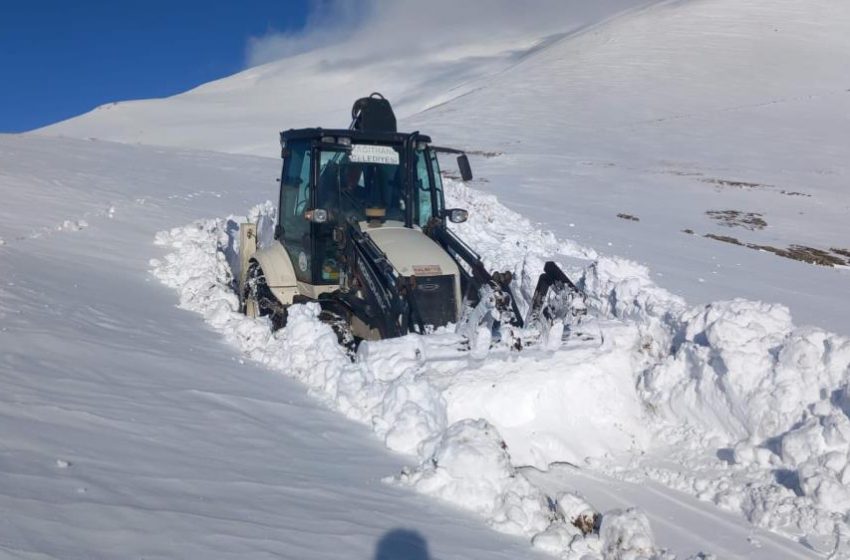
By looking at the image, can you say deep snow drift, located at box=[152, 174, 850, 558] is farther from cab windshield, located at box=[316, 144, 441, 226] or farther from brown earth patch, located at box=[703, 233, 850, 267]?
brown earth patch, located at box=[703, 233, 850, 267]

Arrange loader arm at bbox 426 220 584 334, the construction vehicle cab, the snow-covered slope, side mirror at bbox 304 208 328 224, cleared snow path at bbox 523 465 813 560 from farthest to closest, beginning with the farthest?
the snow-covered slope < side mirror at bbox 304 208 328 224 < the construction vehicle cab < loader arm at bbox 426 220 584 334 < cleared snow path at bbox 523 465 813 560

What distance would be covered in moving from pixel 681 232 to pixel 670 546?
13.9 m

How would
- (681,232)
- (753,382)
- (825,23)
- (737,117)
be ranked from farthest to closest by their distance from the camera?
(825,23)
(737,117)
(681,232)
(753,382)

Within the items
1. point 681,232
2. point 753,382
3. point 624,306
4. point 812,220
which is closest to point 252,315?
point 624,306

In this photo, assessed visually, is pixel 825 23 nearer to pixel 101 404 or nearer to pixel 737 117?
pixel 737 117

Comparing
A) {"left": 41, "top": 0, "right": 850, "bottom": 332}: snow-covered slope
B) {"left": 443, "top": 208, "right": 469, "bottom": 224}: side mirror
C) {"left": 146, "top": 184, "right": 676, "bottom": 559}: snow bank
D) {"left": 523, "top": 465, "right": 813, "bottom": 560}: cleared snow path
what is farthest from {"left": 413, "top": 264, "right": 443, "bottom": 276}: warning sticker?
{"left": 41, "top": 0, "right": 850, "bottom": 332}: snow-covered slope

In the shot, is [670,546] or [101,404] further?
[101,404]

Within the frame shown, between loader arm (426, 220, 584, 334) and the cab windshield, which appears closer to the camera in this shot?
loader arm (426, 220, 584, 334)

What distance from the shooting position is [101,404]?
4.62 meters

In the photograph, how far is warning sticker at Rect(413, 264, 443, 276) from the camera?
666cm

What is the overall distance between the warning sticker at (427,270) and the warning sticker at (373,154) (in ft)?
4.44

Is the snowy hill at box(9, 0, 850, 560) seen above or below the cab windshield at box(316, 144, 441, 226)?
below

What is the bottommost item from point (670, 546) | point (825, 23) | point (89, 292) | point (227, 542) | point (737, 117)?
point (670, 546)

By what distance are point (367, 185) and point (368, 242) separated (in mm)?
941
